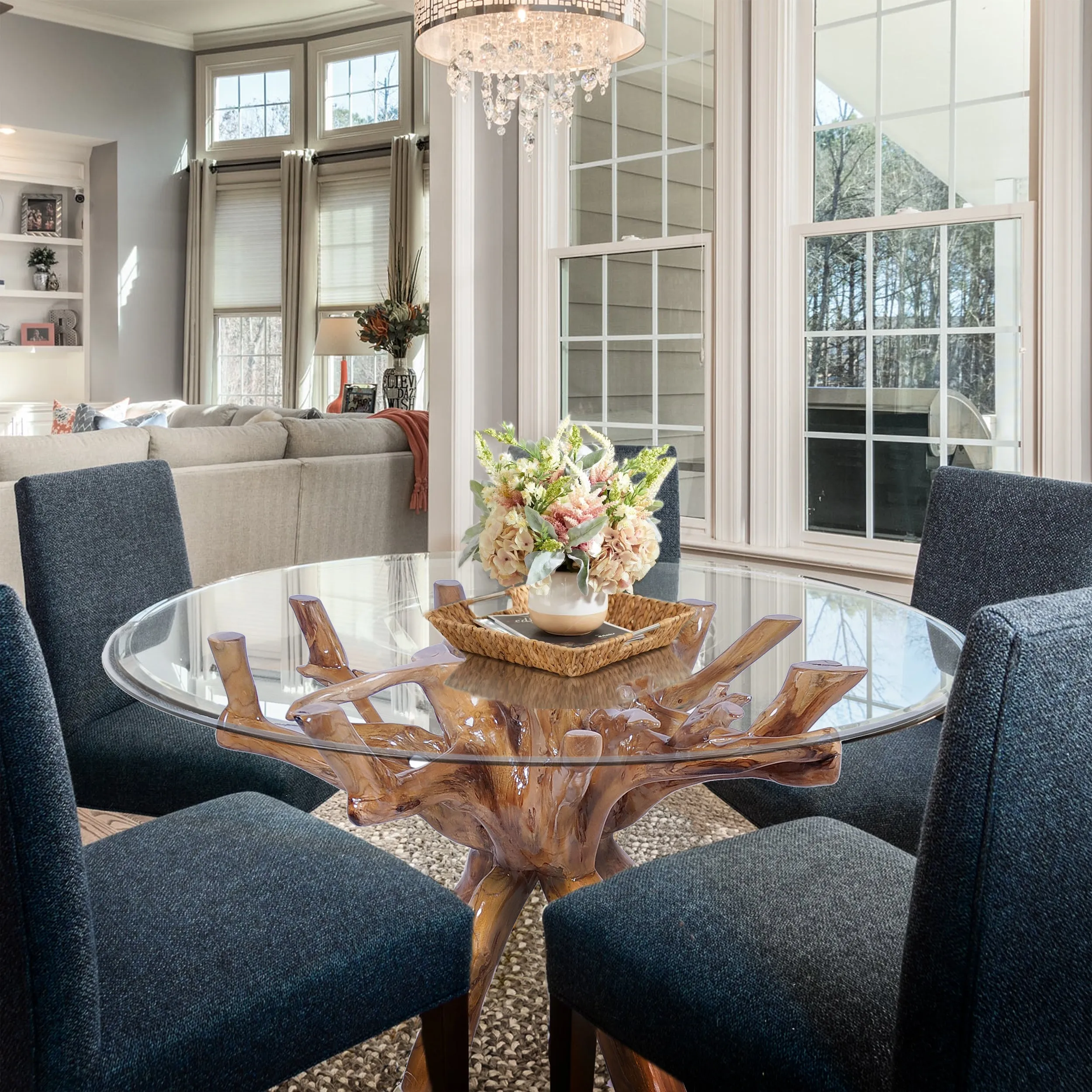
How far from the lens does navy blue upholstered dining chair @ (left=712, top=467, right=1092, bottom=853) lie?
1794 millimetres

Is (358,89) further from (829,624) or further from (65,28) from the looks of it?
(829,624)

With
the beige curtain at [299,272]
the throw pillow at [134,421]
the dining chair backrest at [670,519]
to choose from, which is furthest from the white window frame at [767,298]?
the beige curtain at [299,272]

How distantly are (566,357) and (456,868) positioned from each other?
223cm

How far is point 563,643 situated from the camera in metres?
1.66

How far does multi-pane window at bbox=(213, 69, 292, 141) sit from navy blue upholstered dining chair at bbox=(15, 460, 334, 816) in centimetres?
728

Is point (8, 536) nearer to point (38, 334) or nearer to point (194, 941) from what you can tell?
point (194, 941)

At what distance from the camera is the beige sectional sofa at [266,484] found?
13.3ft

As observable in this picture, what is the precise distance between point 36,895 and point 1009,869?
87 centimetres

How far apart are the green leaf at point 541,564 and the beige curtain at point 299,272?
7.25m

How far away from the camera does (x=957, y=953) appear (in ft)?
Result: 3.07

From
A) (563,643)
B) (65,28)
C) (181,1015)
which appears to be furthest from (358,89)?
(181,1015)

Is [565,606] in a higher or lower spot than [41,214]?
lower

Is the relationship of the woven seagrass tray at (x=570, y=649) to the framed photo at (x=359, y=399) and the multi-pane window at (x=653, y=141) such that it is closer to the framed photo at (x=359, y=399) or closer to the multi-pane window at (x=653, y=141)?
the multi-pane window at (x=653, y=141)

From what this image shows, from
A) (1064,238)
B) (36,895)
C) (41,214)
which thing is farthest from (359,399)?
(36,895)
